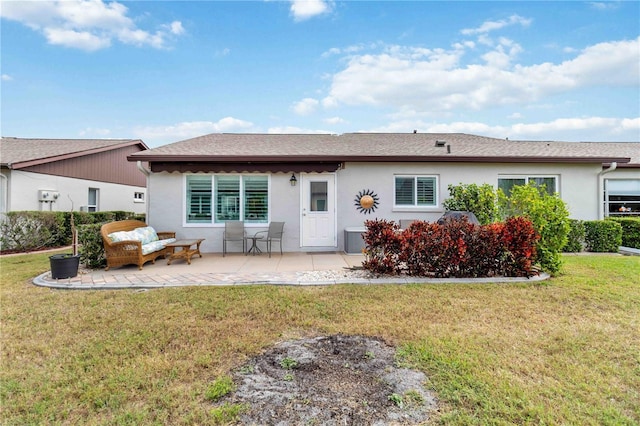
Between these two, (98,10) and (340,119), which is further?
(340,119)

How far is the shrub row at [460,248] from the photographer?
230 inches

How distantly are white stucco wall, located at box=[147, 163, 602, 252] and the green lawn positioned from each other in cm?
397

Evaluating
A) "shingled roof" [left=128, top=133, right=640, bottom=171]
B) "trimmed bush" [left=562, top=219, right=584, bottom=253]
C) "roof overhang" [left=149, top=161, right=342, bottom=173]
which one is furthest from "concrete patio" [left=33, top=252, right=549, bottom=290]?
"trimmed bush" [left=562, top=219, right=584, bottom=253]

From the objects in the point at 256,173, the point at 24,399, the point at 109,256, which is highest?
the point at 256,173

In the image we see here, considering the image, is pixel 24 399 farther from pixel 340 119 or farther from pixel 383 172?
pixel 340 119

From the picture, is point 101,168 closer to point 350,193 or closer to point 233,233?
point 233,233

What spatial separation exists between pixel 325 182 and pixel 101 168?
1240 cm

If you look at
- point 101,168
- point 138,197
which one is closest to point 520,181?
point 101,168

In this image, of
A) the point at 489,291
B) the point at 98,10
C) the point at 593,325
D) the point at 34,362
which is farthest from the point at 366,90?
the point at 34,362

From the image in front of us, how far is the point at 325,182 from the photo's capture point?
370 inches

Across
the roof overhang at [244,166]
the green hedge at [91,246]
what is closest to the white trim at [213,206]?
the roof overhang at [244,166]

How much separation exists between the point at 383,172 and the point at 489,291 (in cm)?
515

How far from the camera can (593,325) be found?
3.69 meters

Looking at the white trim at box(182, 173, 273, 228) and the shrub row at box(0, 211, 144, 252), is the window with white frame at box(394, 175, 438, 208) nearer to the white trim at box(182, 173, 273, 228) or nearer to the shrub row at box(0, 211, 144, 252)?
the white trim at box(182, 173, 273, 228)
